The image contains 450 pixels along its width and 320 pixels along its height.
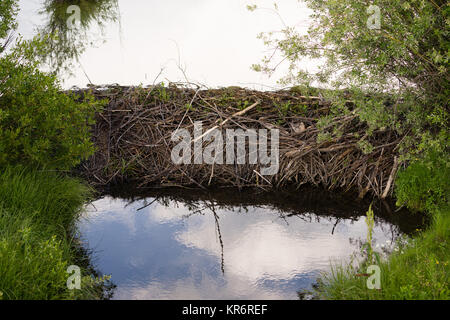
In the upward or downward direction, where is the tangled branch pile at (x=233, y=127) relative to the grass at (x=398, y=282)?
upward

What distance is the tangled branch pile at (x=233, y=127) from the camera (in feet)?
28.1

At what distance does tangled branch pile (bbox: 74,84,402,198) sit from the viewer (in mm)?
8578

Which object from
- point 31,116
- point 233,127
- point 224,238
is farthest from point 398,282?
point 233,127

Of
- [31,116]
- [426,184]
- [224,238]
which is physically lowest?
[224,238]

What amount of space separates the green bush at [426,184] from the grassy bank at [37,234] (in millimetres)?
5599

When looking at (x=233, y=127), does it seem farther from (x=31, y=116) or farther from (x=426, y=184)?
(x=31, y=116)

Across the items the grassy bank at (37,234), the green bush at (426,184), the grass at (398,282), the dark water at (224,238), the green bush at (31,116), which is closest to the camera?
the grass at (398,282)

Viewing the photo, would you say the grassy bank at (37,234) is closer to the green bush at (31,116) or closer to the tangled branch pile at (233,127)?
the green bush at (31,116)

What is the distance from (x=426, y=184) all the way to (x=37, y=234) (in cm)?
634

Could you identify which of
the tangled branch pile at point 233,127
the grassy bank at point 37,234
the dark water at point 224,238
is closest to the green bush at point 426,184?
the dark water at point 224,238

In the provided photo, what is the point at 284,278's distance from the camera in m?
4.64

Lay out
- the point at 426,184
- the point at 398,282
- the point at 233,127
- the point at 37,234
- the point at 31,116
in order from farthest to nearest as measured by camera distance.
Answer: the point at 233,127, the point at 426,184, the point at 31,116, the point at 37,234, the point at 398,282

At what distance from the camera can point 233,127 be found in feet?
30.4

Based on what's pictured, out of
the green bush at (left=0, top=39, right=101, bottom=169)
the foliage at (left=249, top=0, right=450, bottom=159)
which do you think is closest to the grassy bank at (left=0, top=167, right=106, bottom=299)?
the green bush at (left=0, top=39, right=101, bottom=169)
